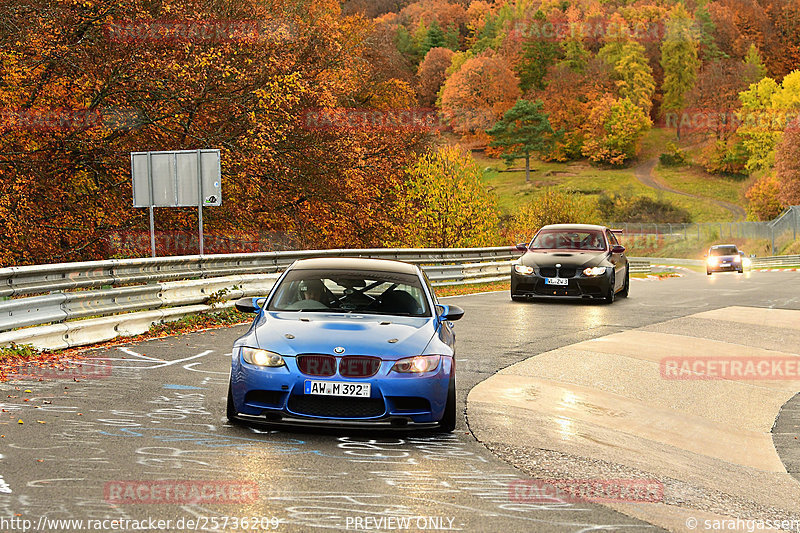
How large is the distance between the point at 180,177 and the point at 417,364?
1292cm

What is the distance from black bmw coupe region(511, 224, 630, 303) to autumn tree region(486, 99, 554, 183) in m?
114

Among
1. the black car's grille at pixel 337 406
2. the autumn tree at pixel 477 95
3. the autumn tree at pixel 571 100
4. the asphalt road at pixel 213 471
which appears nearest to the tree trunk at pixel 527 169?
the autumn tree at pixel 571 100

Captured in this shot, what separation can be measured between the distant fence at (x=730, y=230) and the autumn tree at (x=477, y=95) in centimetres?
4538

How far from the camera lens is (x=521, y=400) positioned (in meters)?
9.48

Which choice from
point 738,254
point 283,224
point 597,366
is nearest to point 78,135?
point 283,224

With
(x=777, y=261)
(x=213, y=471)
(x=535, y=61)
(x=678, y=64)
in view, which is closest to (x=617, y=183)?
(x=678, y=64)

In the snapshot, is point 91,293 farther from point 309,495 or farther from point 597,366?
point 309,495

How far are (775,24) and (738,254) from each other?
13725 cm

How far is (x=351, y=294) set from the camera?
895 centimetres

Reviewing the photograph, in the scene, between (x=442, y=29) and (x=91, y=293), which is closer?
(x=91, y=293)

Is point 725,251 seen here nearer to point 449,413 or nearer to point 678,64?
point 449,413

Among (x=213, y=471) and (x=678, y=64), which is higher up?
(x=678, y=64)

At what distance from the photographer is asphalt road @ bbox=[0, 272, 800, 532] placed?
16.8 feet

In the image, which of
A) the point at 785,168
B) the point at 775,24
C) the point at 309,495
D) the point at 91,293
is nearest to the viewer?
the point at 309,495
